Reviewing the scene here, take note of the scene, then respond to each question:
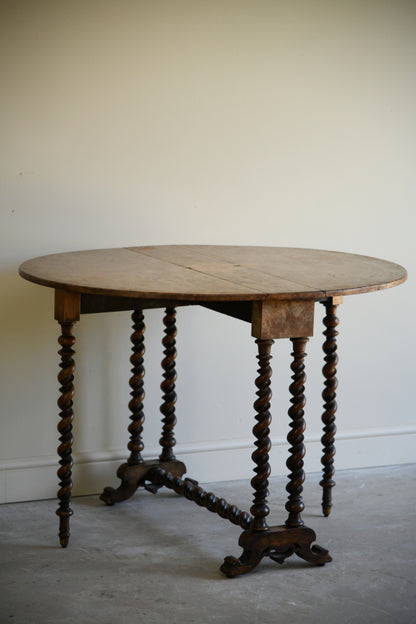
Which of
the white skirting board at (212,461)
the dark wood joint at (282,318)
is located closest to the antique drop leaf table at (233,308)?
the dark wood joint at (282,318)

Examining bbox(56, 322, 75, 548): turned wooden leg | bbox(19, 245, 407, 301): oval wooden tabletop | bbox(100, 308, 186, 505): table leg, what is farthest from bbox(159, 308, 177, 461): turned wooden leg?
bbox(56, 322, 75, 548): turned wooden leg

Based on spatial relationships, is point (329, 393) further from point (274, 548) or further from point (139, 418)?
point (139, 418)

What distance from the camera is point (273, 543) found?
2.83 m

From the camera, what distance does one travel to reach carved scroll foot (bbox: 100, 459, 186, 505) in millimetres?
3371

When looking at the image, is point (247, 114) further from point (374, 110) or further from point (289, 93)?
point (374, 110)

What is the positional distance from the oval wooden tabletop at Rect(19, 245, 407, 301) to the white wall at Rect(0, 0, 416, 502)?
10.0 inches

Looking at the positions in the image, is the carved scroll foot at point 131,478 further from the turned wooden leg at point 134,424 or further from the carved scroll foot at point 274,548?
the carved scroll foot at point 274,548

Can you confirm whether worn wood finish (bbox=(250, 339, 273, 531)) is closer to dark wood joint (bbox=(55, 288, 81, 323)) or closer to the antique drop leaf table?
the antique drop leaf table

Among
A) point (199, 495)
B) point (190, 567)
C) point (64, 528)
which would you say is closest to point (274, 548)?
point (190, 567)

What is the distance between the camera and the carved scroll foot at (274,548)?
2773mm

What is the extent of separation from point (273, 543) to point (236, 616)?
359 mm

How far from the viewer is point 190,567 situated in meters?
2.83

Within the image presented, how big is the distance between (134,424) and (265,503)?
0.76 m

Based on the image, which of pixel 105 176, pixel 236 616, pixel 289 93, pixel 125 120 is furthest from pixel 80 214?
pixel 236 616
